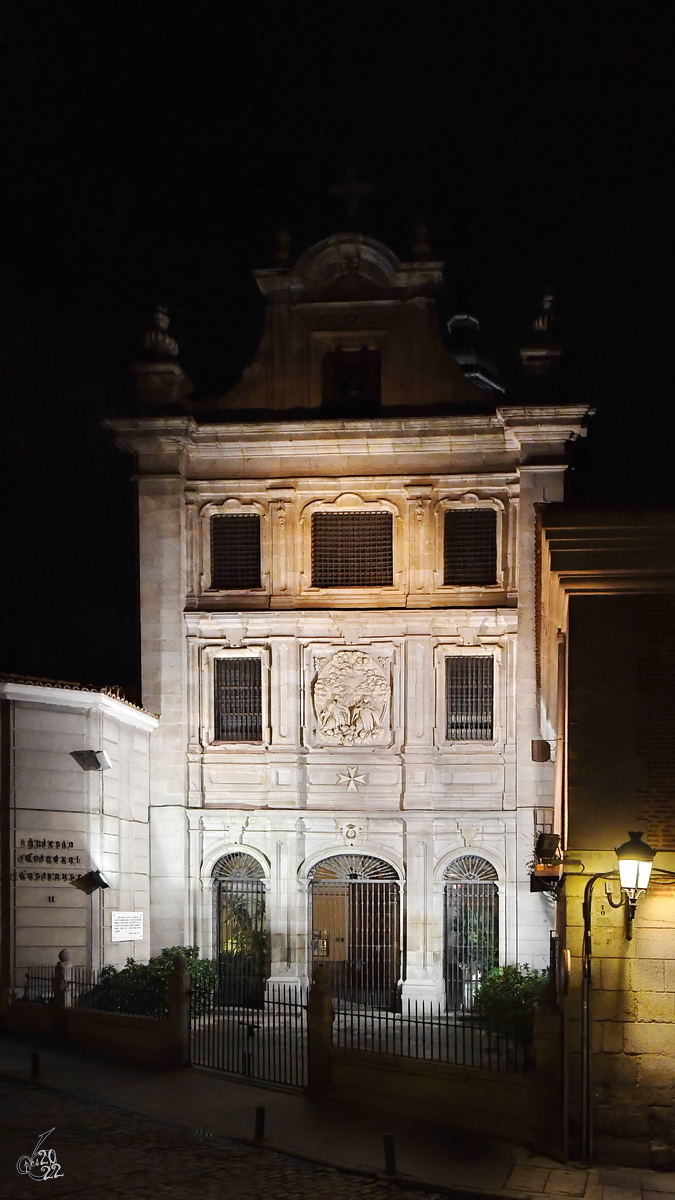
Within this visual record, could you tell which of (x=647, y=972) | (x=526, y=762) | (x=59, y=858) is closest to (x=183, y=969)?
(x=59, y=858)

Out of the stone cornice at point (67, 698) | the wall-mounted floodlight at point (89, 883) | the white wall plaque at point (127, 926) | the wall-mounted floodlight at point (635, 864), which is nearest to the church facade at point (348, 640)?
the white wall plaque at point (127, 926)

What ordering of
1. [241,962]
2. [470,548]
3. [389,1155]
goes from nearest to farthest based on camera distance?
1. [389,1155]
2. [241,962]
3. [470,548]

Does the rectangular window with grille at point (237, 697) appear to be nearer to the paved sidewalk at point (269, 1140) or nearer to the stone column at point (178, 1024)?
the stone column at point (178, 1024)

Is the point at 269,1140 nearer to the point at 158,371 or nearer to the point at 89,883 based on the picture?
the point at 89,883

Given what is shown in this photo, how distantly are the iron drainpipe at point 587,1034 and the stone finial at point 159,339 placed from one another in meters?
20.7

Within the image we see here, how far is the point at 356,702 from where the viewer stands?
31812mm

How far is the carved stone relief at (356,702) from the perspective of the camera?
31.8 metres

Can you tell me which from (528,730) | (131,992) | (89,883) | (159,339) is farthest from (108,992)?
(159,339)

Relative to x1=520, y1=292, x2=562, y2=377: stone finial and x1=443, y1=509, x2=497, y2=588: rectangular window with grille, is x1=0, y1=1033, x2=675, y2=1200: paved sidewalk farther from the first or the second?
x1=520, y1=292, x2=562, y2=377: stone finial

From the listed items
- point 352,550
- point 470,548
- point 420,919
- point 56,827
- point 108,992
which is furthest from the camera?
point 352,550

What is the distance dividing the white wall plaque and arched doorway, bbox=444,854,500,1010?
6883 millimetres

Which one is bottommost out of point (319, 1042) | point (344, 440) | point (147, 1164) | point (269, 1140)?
point (269, 1140)

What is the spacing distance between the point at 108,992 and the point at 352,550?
1208 cm

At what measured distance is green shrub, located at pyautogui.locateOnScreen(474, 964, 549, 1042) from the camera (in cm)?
1964
